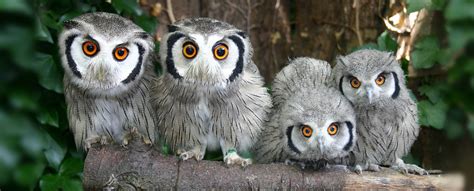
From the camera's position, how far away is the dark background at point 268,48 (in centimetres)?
97

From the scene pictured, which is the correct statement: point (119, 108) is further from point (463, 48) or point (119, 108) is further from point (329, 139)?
point (463, 48)

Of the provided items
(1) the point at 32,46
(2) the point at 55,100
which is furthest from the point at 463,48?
(2) the point at 55,100

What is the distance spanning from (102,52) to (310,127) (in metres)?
0.91

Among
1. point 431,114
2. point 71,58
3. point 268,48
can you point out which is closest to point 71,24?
point 71,58

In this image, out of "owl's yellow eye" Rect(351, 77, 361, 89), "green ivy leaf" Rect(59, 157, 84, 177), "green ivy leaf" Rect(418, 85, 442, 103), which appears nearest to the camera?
"owl's yellow eye" Rect(351, 77, 361, 89)

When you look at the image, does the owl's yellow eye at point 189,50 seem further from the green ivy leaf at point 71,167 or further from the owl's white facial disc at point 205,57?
the green ivy leaf at point 71,167

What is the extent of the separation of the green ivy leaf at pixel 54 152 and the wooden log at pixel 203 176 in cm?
82

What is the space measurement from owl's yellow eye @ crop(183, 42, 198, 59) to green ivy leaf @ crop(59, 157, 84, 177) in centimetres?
120

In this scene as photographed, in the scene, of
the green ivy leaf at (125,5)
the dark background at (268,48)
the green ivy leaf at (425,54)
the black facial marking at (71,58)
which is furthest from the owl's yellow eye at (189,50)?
the green ivy leaf at (425,54)

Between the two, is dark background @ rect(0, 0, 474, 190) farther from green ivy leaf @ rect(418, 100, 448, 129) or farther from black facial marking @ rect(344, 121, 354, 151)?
black facial marking @ rect(344, 121, 354, 151)

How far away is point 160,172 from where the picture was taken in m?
2.30

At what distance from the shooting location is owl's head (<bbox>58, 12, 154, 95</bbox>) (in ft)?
7.52

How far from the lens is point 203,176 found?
233cm

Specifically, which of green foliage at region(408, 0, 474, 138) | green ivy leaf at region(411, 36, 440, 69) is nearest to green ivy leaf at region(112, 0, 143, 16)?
green ivy leaf at region(411, 36, 440, 69)
